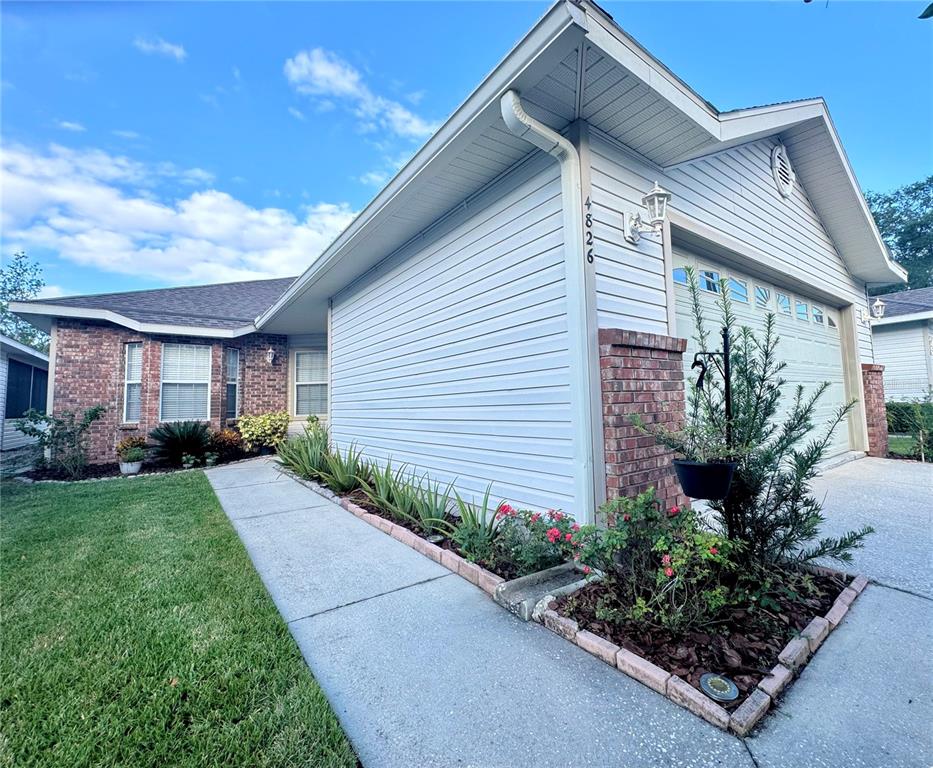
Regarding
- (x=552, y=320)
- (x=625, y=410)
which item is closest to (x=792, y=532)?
(x=625, y=410)

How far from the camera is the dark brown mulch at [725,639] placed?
1.79 m

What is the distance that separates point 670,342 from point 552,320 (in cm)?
98

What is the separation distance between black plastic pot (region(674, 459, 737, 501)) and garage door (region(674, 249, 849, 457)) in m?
2.08

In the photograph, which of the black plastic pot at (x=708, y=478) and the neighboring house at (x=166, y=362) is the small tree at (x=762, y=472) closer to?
the black plastic pot at (x=708, y=478)

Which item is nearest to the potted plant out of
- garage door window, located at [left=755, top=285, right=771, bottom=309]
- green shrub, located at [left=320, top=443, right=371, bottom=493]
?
green shrub, located at [left=320, top=443, right=371, bottom=493]

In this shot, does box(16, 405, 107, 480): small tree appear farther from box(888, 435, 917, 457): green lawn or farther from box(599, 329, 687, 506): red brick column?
box(888, 435, 917, 457): green lawn

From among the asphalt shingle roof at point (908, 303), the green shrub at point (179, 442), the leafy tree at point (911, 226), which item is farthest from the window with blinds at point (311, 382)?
the leafy tree at point (911, 226)

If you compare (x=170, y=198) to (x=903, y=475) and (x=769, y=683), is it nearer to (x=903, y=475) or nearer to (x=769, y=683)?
(x=769, y=683)

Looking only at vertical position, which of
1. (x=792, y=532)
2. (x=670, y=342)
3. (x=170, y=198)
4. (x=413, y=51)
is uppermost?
(x=170, y=198)

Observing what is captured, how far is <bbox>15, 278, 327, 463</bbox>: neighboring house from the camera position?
8172 mm

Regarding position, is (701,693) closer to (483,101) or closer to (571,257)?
(571,257)

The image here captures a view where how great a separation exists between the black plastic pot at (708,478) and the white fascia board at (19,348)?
14836 mm

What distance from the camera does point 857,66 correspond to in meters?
4.64

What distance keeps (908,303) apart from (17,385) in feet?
90.8
